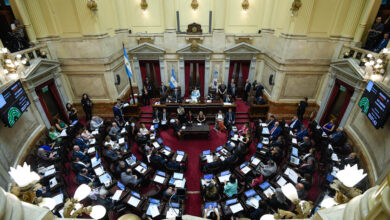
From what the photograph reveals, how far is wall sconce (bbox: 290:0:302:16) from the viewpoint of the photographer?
8492 millimetres

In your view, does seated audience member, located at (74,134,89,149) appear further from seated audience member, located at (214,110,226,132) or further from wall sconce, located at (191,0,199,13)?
wall sconce, located at (191,0,199,13)

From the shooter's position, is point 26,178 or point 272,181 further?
point 272,181

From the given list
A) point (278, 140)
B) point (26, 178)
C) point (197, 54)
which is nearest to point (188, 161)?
point (278, 140)

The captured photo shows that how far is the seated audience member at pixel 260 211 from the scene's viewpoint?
5.40m

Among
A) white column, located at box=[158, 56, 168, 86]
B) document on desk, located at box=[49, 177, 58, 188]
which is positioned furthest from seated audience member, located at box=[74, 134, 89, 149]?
white column, located at box=[158, 56, 168, 86]

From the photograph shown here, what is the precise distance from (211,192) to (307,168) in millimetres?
3371

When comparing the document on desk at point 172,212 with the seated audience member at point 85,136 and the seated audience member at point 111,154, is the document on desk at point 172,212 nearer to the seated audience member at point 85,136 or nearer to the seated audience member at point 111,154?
the seated audience member at point 111,154

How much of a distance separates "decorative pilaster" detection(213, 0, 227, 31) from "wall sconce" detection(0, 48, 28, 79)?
9.36 meters

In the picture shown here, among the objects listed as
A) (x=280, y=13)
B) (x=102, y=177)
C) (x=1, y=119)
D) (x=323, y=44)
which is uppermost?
(x=280, y=13)

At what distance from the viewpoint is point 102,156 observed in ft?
26.6

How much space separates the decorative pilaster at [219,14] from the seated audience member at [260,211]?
9581mm

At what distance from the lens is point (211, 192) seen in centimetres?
599

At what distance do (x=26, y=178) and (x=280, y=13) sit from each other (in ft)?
38.5

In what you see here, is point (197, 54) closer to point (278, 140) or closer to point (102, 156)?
point (278, 140)
